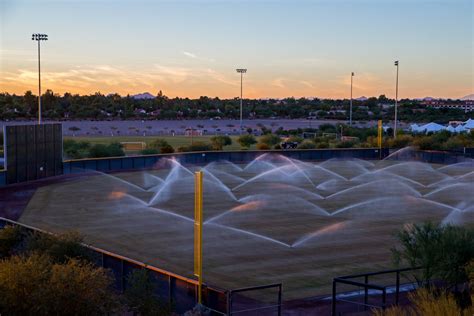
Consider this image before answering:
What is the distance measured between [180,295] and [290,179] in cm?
3185

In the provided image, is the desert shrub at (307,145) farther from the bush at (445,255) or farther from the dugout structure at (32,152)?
the bush at (445,255)

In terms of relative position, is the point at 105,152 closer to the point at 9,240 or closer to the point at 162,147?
the point at 162,147

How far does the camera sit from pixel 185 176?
1946 inches

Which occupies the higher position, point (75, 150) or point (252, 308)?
point (75, 150)

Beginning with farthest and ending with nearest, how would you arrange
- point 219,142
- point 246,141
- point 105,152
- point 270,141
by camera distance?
point 270,141 → point 246,141 → point 219,142 → point 105,152

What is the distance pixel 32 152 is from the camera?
1769 inches

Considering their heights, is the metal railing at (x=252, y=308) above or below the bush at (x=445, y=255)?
below

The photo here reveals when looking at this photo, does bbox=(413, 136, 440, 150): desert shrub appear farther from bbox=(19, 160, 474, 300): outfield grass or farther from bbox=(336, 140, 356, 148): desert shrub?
bbox=(19, 160, 474, 300): outfield grass

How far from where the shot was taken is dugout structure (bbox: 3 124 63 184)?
4244 centimetres

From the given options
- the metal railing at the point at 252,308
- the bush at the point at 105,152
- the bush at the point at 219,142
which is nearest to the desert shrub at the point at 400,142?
the bush at the point at 219,142

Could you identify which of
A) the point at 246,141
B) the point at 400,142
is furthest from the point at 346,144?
the point at 246,141

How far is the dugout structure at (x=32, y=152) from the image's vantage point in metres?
42.4

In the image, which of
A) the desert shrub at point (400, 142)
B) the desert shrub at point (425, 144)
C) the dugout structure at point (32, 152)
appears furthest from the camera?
the desert shrub at point (400, 142)

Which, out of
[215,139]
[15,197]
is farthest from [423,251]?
[215,139]
